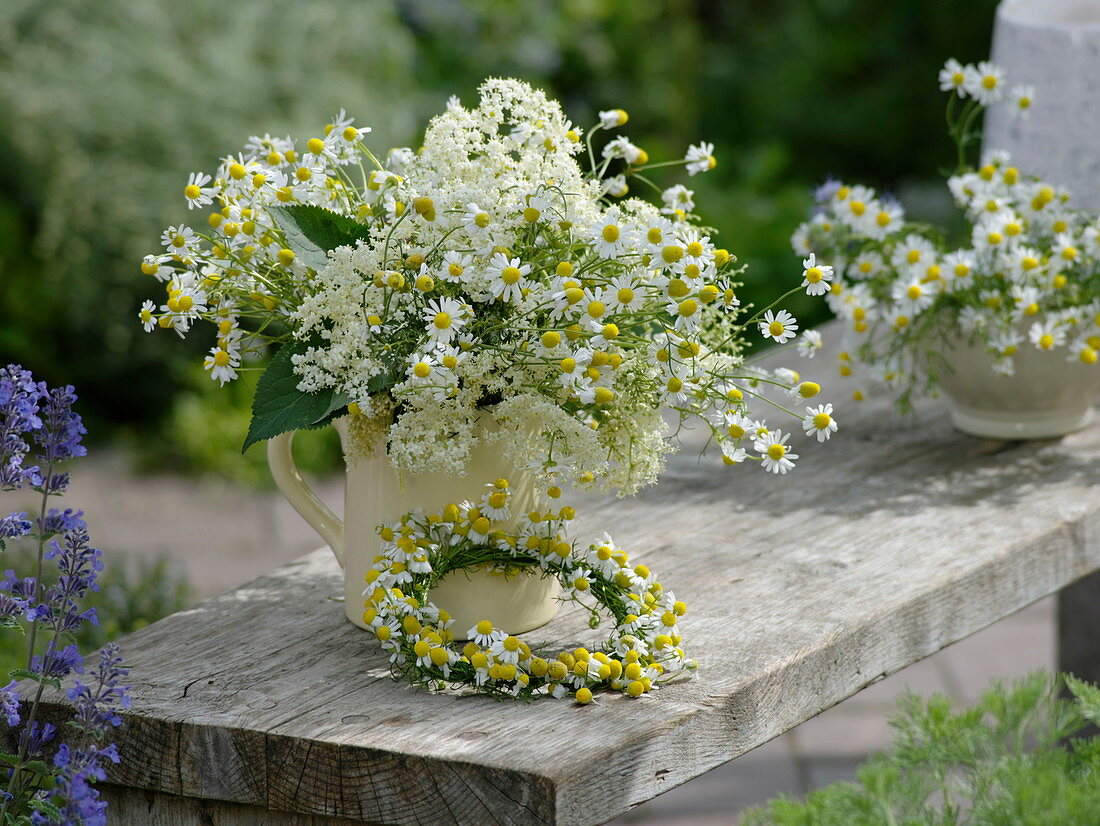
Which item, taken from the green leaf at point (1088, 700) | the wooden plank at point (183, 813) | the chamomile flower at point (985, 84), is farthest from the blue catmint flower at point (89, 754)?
the chamomile flower at point (985, 84)

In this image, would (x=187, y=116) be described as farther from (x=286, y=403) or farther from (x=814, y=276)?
(x=814, y=276)

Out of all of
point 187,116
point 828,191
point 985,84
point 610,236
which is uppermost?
point 187,116

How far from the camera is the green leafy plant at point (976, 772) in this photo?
4.17 feet

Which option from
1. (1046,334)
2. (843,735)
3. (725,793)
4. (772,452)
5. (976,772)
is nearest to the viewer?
(772,452)

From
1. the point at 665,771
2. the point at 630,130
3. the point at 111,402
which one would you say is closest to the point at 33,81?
the point at 111,402

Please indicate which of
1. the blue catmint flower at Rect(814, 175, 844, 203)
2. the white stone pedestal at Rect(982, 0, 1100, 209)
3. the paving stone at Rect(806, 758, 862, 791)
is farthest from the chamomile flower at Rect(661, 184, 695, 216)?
the paving stone at Rect(806, 758, 862, 791)

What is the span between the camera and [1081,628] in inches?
101

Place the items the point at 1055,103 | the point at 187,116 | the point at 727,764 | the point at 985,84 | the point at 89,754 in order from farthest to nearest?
the point at 187,116 < the point at 727,764 < the point at 1055,103 < the point at 985,84 < the point at 89,754

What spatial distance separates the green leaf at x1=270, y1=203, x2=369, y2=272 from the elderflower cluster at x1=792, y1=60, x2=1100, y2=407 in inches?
28.7

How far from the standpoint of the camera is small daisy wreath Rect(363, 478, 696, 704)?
127 centimetres

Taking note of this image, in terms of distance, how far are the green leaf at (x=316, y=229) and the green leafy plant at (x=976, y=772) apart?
77 centimetres

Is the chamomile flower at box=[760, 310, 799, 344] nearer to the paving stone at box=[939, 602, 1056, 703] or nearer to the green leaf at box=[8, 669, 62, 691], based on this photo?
the green leaf at box=[8, 669, 62, 691]

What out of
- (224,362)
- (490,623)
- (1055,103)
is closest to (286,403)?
(224,362)

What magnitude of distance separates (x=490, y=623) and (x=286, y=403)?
0.29 m
